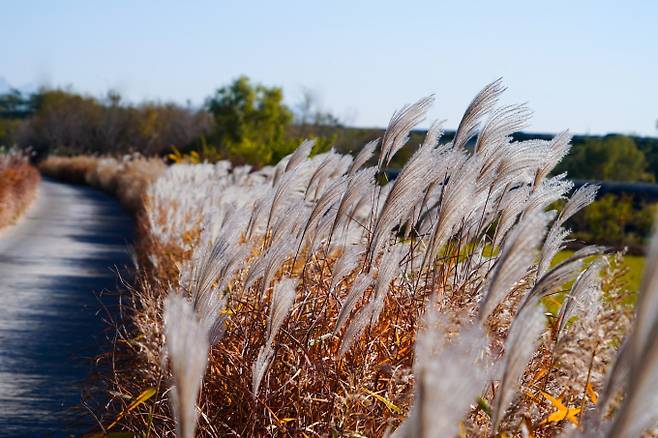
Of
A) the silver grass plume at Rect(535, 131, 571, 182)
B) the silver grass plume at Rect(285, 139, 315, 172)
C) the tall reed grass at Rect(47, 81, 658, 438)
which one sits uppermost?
the silver grass plume at Rect(535, 131, 571, 182)

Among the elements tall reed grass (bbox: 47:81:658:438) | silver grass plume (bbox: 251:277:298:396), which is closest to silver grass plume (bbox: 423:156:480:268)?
tall reed grass (bbox: 47:81:658:438)

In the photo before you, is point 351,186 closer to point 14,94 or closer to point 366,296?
point 366,296

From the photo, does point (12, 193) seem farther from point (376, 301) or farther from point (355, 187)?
point (376, 301)

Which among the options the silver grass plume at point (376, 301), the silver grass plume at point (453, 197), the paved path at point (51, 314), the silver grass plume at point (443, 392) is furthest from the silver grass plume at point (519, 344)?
the paved path at point (51, 314)

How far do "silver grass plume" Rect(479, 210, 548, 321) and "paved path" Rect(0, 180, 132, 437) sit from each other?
247cm

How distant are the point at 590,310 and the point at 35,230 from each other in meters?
12.0

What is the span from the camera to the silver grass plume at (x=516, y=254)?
1727 millimetres

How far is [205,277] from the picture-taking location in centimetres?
250

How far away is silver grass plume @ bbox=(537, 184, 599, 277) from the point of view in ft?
9.39

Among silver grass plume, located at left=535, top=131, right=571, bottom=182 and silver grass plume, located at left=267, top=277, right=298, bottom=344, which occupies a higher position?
silver grass plume, located at left=535, top=131, right=571, bottom=182

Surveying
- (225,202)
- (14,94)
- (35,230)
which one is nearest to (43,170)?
(35,230)

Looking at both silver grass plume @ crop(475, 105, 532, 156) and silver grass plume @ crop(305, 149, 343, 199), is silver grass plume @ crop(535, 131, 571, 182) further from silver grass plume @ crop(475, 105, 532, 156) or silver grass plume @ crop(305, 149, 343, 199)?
silver grass plume @ crop(305, 149, 343, 199)

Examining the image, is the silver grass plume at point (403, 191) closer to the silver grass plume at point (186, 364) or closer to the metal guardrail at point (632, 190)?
the silver grass plume at point (186, 364)

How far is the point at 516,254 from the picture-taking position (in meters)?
1.77
